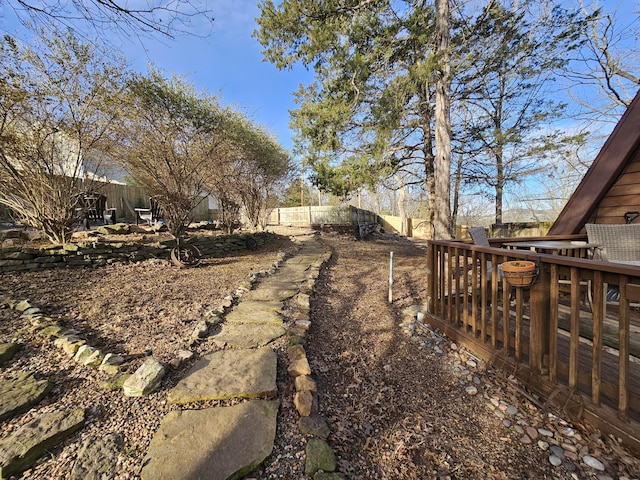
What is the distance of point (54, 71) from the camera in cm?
381

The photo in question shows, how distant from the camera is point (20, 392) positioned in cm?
151

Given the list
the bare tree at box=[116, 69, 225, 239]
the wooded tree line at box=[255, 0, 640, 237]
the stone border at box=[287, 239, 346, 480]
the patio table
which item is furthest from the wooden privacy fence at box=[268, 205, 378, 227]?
Result: the stone border at box=[287, 239, 346, 480]

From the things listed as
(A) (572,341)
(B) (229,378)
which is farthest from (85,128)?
(A) (572,341)

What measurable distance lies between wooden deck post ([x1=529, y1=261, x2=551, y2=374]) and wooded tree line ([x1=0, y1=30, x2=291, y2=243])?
5.05 meters

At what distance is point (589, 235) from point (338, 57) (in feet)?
15.5

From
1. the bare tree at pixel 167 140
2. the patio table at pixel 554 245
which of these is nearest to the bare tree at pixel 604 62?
the patio table at pixel 554 245

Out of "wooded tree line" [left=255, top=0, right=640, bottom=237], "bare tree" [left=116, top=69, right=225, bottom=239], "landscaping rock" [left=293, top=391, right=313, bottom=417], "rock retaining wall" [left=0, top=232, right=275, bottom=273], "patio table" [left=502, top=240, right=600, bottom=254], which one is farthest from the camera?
"wooded tree line" [left=255, top=0, right=640, bottom=237]

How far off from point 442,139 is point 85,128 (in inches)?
254

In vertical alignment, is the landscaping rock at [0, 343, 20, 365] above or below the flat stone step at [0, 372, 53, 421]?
above

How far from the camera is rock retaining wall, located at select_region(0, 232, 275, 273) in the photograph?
3.55 m

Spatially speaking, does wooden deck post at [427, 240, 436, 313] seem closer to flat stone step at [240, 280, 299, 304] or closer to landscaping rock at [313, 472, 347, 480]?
flat stone step at [240, 280, 299, 304]

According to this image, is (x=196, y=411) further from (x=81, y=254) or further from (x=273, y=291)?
(x=81, y=254)

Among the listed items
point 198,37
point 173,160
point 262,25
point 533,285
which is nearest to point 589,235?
point 533,285

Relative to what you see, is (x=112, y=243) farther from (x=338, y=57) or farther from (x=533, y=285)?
(x=533, y=285)
